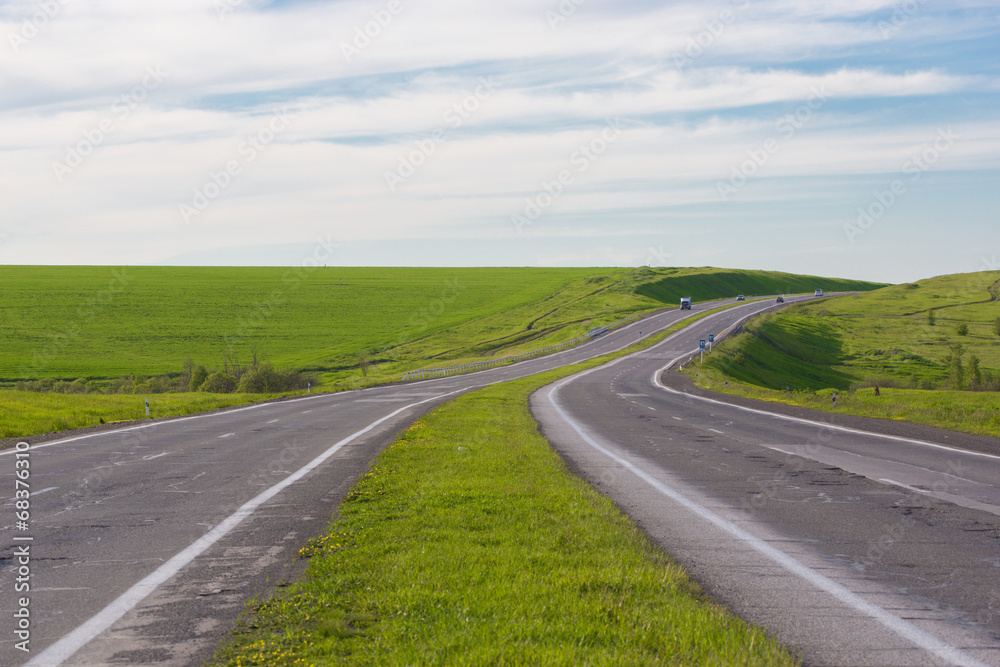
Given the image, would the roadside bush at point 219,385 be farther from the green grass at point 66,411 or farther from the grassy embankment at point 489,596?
the grassy embankment at point 489,596

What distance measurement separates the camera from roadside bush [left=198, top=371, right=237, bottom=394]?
58.2 meters

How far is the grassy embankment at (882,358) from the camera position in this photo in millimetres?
27906

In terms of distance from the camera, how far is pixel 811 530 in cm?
841

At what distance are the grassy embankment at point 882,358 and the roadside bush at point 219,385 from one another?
1506 inches

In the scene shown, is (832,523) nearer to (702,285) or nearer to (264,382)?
(264,382)

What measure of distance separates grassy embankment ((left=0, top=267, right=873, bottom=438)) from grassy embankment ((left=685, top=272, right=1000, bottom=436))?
85.2ft

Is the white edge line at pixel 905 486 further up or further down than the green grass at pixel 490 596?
further down

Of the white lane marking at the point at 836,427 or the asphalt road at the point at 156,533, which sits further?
the white lane marking at the point at 836,427

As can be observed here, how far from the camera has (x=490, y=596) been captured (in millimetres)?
5449

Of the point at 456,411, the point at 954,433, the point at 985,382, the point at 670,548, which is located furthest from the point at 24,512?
the point at 985,382

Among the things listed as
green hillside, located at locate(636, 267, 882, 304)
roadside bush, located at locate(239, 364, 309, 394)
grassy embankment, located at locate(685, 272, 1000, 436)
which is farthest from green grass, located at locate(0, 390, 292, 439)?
green hillside, located at locate(636, 267, 882, 304)

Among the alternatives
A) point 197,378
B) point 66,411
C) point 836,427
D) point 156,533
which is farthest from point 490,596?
point 197,378

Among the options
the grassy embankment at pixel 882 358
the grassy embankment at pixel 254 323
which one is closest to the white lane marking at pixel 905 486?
the grassy embankment at pixel 882 358

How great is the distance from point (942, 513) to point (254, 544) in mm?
8667
